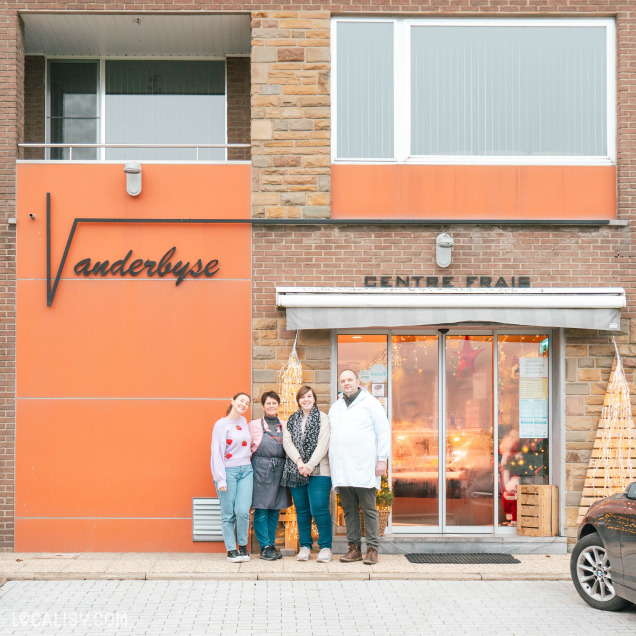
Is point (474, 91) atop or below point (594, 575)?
atop

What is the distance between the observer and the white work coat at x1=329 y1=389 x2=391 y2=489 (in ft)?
29.9

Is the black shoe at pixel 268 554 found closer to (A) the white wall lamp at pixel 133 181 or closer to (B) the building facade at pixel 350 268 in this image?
(B) the building facade at pixel 350 268

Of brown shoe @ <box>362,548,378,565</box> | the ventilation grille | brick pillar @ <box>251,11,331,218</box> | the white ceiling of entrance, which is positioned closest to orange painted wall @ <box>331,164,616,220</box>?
brick pillar @ <box>251,11,331,218</box>

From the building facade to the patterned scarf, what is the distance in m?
0.75

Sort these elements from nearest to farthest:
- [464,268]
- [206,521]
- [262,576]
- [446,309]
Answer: [262,576]
[446,309]
[206,521]
[464,268]

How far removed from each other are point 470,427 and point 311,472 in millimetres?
2269

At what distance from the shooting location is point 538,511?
32.6 feet

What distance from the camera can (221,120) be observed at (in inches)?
449

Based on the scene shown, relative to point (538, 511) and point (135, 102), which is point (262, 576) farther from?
point (135, 102)

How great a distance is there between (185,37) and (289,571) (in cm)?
671

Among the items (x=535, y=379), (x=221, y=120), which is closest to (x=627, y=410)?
(x=535, y=379)

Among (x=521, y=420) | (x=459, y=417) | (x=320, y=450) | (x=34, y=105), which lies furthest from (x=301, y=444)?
(x=34, y=105)

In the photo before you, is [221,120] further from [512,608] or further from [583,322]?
[512,608]

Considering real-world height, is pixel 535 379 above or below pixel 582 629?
above
